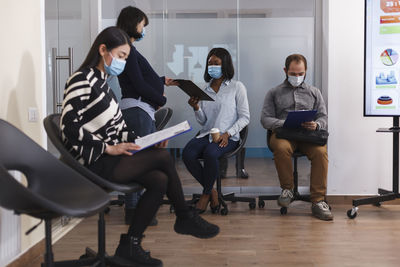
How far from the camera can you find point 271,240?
118 inches

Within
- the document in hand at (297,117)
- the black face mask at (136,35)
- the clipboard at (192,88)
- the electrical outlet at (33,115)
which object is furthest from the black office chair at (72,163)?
the document in hand at (297,117)

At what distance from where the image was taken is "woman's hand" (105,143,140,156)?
2.21 m

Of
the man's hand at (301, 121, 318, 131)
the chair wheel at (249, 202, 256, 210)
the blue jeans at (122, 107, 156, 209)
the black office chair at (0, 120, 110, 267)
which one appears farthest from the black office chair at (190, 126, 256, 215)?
the black office chair at (0, 120, 110, 267)

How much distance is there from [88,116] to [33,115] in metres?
0.55

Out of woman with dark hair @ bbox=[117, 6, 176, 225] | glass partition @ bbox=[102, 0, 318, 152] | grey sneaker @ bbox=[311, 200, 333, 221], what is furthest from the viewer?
glass partition @ bbox=[102, 0, 318, 152]

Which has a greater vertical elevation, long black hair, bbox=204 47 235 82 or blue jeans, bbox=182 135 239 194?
long black hair, bbox=204 47 235 82

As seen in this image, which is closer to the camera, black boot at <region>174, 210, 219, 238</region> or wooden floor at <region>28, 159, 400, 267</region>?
black boot at <region>174, 210, 219, 238</region>

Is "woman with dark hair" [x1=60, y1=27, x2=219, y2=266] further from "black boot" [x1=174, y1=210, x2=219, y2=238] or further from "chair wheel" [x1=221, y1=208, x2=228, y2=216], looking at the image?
"chair wheel" [x1=221, y1=208, x2=228, y2=216]

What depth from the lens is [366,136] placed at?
4.15 m

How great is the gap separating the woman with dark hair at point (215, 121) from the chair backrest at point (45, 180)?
6.01 feet

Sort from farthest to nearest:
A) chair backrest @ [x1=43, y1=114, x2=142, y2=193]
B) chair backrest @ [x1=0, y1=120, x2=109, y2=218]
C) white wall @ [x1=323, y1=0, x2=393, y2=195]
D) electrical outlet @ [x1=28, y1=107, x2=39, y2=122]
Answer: white wall @ [x1=323, y1=0, x2=393, y2=195] → electrical outlet @ [x1=28, y1=107, x2=39, y2=122] → chair backrest @ [x1=43, y1=114, x2=142, y2=193] → chair backrest @ [x1=0, y1=120, x2=109, y2=218]

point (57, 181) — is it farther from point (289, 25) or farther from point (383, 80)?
point (289, 25)

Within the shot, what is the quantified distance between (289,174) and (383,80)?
1.03m

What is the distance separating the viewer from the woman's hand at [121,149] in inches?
87.1
